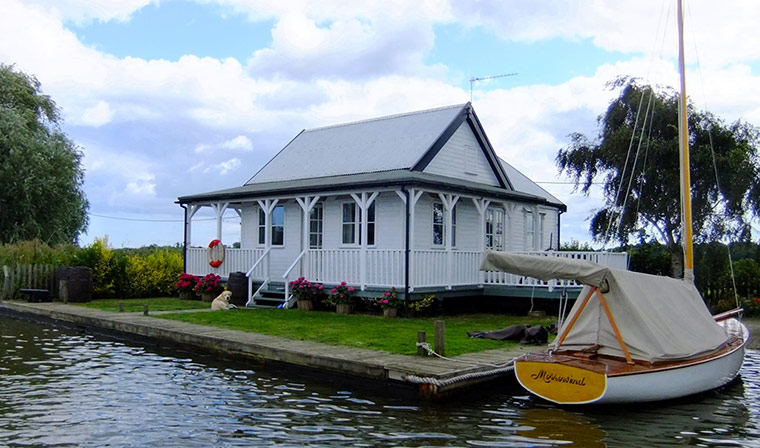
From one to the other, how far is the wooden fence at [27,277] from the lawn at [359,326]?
788 cm

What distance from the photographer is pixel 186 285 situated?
864 inches

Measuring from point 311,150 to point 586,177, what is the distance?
9682mm

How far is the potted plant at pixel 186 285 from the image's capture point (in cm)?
2197

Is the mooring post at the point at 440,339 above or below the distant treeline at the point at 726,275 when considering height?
below

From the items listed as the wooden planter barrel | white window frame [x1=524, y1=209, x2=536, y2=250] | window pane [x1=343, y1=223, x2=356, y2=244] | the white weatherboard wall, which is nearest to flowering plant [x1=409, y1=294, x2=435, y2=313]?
window pane [x1=343, y1=223, x2=356, y2=244]

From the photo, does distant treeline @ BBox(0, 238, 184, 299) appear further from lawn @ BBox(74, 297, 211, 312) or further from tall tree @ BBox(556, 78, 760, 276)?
tall tree @ BBox(556, 78, 760, 276)

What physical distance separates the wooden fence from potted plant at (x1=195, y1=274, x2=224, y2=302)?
17.3ft

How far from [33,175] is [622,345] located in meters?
28.2

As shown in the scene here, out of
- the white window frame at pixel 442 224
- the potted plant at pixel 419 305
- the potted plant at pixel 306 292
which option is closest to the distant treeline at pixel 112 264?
the potted plant at pixel 306 292

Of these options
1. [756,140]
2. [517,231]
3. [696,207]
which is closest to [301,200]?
[517,231]

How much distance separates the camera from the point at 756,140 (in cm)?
2139

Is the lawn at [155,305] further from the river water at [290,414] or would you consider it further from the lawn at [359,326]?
the river water at [290,414]

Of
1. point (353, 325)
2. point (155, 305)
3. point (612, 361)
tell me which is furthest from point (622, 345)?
point (155, 305)

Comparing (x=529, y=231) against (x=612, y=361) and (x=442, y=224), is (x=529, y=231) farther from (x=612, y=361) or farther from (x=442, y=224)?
(x=612, y=361)
